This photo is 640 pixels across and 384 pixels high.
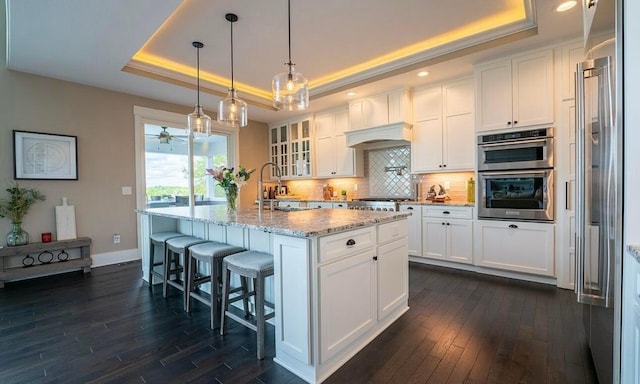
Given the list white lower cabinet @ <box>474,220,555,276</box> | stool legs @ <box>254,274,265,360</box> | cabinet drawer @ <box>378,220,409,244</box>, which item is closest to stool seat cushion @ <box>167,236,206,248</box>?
stool legs @ <box>254,274,265,360</box>

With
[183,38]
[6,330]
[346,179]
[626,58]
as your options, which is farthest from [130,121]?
[626,58]

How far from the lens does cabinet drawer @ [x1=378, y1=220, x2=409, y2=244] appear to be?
2199mm

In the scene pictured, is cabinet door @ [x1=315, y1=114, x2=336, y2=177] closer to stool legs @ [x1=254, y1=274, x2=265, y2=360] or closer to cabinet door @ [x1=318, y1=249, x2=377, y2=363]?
cabinet door @ [x1=318, y1=249, x2=377, y2=363]

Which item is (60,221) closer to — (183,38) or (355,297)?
(183,38)

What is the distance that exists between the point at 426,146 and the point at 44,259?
536 cm

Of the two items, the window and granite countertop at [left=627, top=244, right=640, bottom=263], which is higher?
the window

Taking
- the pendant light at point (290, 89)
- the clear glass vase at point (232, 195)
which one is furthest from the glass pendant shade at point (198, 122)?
the pendant light at point (290, 89)

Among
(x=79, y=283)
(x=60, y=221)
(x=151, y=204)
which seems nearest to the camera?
(x=79, y=283)

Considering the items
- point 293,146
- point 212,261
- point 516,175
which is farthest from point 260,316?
point 293,146

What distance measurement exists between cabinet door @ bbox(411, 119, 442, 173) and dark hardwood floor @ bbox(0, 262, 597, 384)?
1.84 meters

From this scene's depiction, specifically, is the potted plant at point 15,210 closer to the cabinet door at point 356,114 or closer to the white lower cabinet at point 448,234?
the cabinet door at point 356,114

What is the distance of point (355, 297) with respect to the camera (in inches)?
76.3

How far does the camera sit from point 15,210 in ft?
11.4

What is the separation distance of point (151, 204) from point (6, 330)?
2682 millimetres
